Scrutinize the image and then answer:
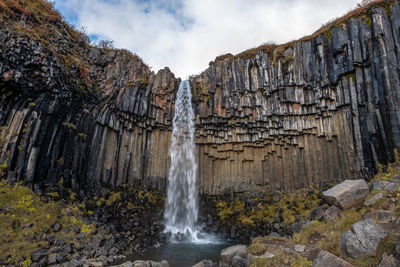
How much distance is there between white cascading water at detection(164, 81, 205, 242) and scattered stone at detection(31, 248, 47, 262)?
10479mm

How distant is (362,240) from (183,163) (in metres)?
17.1

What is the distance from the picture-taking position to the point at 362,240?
5.55 metres

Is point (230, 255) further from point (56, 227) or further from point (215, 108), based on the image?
point (215, 108)

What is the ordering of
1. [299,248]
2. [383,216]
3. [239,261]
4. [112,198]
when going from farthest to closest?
[112,198] < [239,261] < [299,248] < [383,216]

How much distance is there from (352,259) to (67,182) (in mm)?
15060

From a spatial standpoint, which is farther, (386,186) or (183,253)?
(183,253)

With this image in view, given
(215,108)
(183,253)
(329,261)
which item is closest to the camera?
(329,261)

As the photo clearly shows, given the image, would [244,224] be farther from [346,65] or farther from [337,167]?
[346,65]

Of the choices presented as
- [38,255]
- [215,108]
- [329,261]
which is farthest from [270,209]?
[38,255]

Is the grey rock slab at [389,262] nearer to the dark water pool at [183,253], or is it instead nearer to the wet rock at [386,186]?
the wet rock at [386,186]

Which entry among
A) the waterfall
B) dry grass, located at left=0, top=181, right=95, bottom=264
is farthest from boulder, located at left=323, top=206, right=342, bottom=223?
the waterfall

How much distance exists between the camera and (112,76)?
19.7 metres

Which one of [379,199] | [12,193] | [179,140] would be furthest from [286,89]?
[12,193]

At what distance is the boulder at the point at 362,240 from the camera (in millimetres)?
5352
